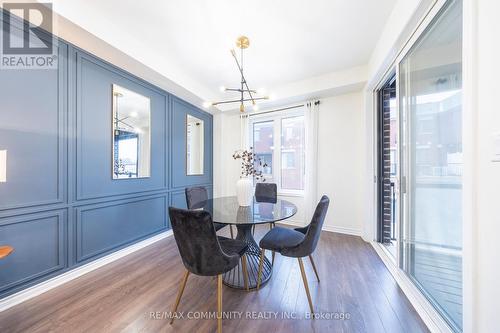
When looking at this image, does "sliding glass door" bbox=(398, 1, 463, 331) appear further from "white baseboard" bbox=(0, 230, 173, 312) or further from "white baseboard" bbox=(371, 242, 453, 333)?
"white baseboard" bbox=(0, 230, 173, 312)

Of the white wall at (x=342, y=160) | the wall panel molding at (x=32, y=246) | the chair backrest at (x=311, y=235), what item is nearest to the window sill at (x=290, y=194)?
the white wall at (x=342, y=160)

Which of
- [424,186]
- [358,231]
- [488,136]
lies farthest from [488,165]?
[358,231]

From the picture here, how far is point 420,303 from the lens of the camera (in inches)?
62.7

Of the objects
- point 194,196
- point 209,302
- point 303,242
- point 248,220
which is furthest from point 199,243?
point 194,196

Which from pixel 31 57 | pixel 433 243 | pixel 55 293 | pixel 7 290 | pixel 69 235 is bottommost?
pixel 55 293

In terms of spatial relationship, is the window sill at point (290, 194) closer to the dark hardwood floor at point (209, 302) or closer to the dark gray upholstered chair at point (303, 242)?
the dark hardwood floor at point (209, 302)

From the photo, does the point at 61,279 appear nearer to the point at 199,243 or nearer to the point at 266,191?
the point at 199,243

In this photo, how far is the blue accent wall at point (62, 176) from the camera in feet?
5.55

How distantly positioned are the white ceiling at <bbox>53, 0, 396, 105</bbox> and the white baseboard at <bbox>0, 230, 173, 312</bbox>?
2.54 metres

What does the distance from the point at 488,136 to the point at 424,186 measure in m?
0.84

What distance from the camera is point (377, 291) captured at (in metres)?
1.83

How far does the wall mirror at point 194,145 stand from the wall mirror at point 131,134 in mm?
912

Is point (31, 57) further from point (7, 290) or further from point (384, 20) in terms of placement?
point (384, 20)

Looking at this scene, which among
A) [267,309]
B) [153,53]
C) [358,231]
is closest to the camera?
[267,309]
